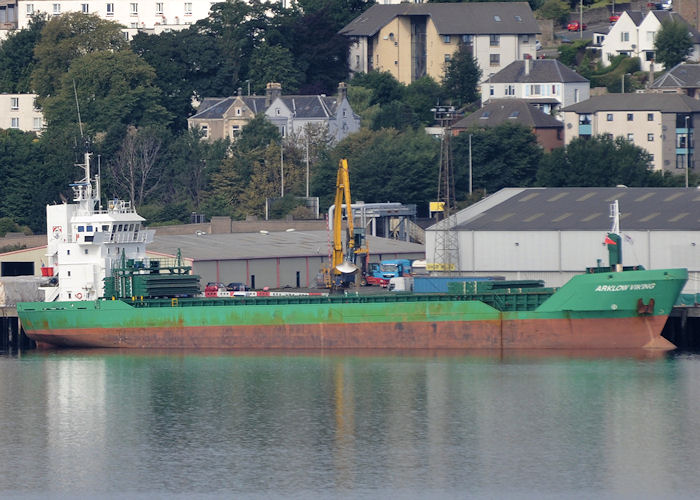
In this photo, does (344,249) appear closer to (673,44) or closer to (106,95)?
(106,95)

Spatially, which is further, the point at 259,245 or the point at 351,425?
the point at 259,245

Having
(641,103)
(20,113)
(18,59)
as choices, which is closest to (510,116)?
(641,103)

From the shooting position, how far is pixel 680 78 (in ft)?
428

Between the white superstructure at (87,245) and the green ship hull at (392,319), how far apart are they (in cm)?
155

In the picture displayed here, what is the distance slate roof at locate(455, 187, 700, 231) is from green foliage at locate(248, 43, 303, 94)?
2134 inches

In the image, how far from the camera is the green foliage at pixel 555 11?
159375mm

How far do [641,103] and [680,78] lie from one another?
368 inches

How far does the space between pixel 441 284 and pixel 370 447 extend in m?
24.9

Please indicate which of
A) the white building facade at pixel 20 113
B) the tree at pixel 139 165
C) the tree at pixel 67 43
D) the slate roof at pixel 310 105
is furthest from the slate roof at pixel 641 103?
the white building facade at pixel 20 113

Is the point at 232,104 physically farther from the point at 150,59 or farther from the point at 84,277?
the point at 84,277

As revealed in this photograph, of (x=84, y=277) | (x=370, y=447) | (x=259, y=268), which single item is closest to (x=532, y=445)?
(x=370, y=447)

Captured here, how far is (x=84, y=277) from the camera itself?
74.9m

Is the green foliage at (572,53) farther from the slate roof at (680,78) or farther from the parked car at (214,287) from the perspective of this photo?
the parked car at (214,287)

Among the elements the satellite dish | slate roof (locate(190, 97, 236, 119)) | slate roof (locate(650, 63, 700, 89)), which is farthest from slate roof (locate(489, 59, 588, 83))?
the satellite dish
